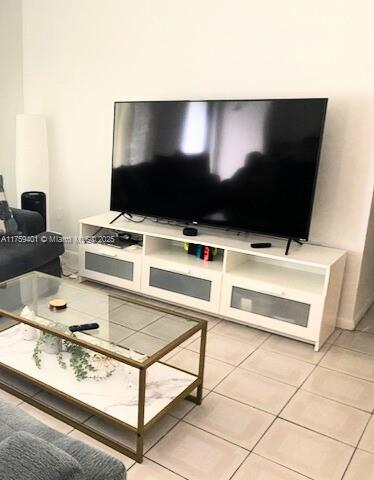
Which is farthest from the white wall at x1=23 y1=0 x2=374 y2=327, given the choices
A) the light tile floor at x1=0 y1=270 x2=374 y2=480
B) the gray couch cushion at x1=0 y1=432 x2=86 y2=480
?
the gray couch cushion at x1=0 y1=432 x2=86 y2=480

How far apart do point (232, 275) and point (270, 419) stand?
1.01 meters

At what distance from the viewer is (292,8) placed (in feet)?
8.84

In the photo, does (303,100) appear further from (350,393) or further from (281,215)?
(350,393)

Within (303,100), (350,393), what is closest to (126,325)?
(350,393)

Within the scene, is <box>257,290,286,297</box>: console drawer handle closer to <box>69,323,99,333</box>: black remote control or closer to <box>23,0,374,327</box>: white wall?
<box>23,0,374,327</box>: white wall

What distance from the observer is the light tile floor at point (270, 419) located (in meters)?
1.69

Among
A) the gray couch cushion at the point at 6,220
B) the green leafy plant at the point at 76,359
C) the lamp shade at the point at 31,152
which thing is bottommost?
the green leafy plant at the point at 76,359

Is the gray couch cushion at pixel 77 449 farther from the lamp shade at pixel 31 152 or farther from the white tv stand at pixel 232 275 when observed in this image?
the lamp shade at pixel 31 152

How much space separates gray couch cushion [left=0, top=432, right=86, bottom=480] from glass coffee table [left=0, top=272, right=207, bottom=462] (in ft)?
2.42

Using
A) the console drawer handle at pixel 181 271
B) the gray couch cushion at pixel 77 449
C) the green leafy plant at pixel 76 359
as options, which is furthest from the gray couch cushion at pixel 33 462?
the console drawer handle at pixel 181 271

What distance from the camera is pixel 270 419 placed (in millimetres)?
1971

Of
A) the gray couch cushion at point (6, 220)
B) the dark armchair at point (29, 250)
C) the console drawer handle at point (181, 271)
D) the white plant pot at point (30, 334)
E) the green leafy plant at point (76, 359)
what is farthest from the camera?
the gray couch cushion at point (6, 220)

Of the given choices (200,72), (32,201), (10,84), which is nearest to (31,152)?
(32,201)

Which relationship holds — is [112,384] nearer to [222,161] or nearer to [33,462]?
[33,462]
